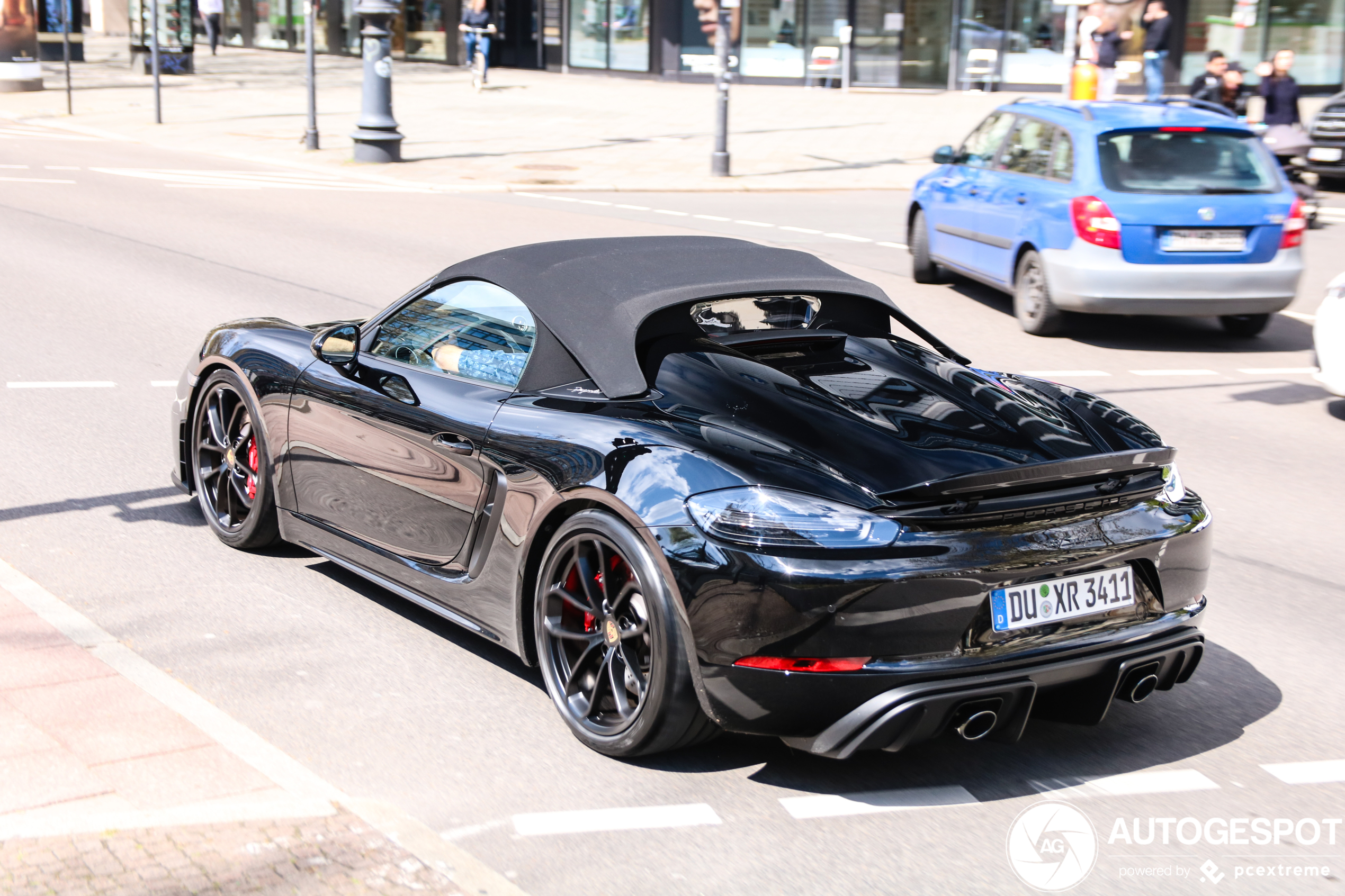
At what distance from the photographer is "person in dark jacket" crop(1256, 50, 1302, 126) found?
2000 centimetres

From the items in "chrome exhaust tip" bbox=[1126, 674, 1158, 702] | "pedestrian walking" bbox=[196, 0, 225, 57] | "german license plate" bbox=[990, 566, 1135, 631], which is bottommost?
"chrome exhaust tip" bbox=[1126, 674, 1158, 702]

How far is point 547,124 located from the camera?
30109mm

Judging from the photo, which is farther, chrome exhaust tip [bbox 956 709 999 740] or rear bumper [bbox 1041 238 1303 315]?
rear bumper [bbox 1041 238 1303 315]

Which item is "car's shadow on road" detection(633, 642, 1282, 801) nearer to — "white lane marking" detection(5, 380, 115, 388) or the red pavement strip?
the red pavement strip

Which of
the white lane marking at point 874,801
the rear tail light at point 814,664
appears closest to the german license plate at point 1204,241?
the white lane marking at point 874,801

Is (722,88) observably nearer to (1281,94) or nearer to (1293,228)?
(1281,94)

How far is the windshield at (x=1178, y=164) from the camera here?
36.2ft

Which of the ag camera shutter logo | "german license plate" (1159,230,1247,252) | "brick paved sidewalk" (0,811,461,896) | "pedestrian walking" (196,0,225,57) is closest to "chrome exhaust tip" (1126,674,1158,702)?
the ag camera shutter logo

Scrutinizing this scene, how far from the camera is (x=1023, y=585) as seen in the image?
3.97 meters

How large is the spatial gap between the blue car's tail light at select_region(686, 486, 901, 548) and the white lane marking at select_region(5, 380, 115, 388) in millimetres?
6237

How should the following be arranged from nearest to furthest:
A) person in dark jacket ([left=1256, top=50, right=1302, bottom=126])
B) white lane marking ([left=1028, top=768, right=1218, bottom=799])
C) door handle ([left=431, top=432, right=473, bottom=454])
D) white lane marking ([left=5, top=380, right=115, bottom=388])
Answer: white lane marking ([left=1028, top=768, right=1218, bottom=799]) < door handle ([left=431, top=432, right=473, bottom=454]) < white lane marking ([left=5, top=380, right=115, bottom=388]) < person in dark jacket ([left=1256, top=50, right=1302, bottom=126])

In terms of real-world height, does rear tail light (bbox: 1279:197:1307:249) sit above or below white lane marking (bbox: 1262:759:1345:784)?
above

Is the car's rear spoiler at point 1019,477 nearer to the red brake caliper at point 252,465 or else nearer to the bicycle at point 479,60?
the red brake caliper at point 252,465

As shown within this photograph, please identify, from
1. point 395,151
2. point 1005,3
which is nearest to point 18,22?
point 395,151
